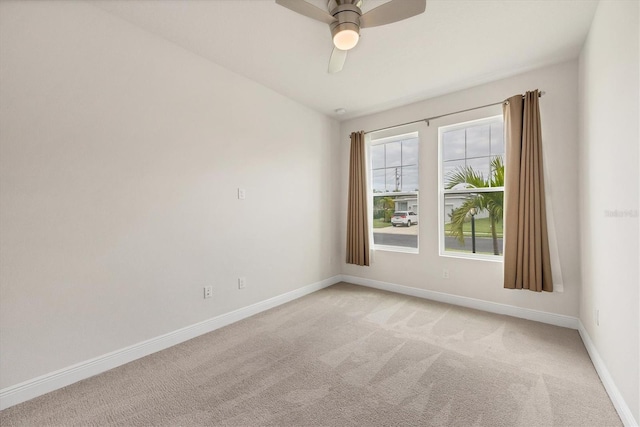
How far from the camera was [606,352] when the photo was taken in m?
1.88

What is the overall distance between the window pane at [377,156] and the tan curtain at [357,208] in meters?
0.22

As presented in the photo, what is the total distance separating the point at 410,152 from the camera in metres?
3.94

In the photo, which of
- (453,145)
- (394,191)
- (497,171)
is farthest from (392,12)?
(394,191)

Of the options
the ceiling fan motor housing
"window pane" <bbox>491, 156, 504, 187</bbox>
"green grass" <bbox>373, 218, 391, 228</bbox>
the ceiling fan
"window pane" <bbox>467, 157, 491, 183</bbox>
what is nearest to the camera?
the ceiling fan

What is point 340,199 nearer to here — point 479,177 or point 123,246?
point 479,177

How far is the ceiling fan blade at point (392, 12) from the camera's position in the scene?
1.69 metres

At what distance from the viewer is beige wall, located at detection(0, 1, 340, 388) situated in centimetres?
176

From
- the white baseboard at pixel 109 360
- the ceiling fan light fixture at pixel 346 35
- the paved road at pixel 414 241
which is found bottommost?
the white baseboard at pixel 109 360

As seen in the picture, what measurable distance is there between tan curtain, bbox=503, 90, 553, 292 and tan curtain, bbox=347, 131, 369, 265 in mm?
1750

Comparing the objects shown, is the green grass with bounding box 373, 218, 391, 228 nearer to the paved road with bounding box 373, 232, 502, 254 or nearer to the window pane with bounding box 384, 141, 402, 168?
the paved road with bounding box 373, 232, 502, 254

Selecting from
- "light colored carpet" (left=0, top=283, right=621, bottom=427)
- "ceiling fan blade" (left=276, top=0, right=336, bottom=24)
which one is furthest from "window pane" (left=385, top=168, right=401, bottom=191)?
"ceiling fan blade" (left=276, top=0, right=336, bottom=24)

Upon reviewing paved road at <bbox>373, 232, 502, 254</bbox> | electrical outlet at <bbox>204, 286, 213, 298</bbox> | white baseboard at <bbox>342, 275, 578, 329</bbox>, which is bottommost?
white baseboard at <bbox>342, 275, 578, 329</bbox>

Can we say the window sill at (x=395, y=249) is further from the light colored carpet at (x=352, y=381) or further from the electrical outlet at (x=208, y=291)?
the electrical outlet at (x=208, y=291)

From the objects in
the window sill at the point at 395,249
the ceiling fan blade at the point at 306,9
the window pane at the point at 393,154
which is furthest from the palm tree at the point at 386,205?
the ceiling fan blade at the point at 306,9
